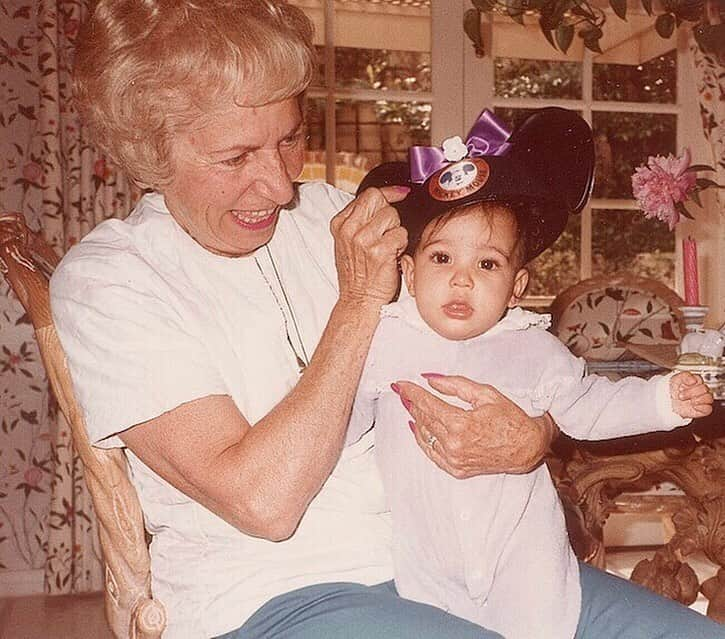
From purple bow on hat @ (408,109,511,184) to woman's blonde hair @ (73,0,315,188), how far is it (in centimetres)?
18

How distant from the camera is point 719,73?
11.6 ft

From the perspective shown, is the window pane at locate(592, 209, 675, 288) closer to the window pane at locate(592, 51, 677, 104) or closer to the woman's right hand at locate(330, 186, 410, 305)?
the window pane at locate(592, 51, 677, 104)

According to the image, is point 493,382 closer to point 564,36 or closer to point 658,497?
point 564,36

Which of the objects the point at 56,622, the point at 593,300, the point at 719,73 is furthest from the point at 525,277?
the point at 719,73

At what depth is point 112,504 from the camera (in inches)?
47.0

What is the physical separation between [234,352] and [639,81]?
309cm

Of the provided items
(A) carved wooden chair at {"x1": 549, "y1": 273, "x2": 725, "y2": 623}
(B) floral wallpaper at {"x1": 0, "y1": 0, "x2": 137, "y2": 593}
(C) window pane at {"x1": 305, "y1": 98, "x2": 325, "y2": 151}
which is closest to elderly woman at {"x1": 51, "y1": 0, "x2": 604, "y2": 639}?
(A) carved wooden chair at {"x1": 549, "y1": 273, "x2": 725, "y2": 623}

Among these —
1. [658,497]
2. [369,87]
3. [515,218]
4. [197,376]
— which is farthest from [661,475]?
[369,87]

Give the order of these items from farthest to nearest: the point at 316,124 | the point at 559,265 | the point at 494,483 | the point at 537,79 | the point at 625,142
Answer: the point at 559,265, the point at 625,142, the point at 537,79, the point at 316,124, the point at 494,483

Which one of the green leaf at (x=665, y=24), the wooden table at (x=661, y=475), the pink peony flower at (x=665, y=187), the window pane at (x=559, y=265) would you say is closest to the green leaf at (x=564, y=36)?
the green leaf at (x=665, y=24)

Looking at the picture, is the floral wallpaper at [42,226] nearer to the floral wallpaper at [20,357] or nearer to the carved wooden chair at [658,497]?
the floral wallpaper at [20,357]

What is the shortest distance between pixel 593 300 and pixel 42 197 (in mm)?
1870

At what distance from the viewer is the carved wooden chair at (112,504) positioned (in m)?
1.18

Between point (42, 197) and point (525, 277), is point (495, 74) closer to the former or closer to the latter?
point (42, 197)
